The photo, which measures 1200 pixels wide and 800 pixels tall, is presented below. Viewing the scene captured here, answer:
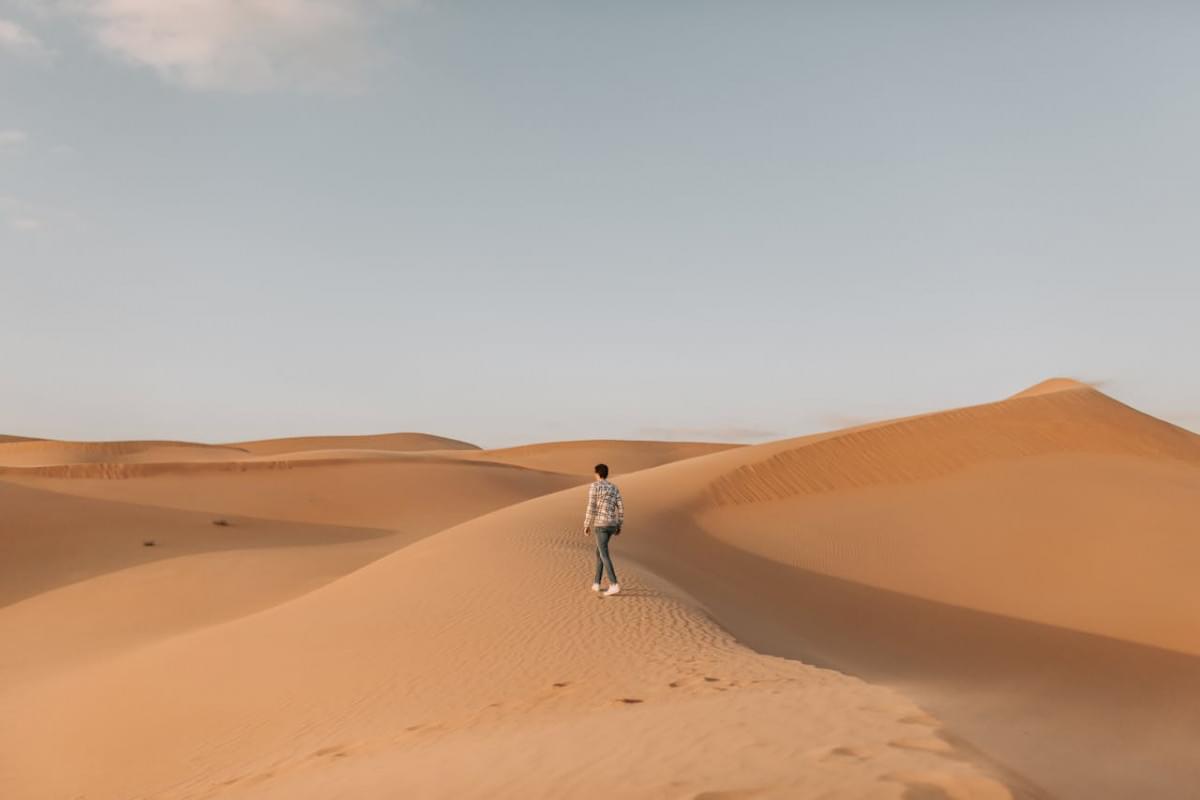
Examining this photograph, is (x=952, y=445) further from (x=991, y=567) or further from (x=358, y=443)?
(x=358, y=443)

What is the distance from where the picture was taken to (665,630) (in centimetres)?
1098

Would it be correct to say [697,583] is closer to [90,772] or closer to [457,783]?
[90,772]

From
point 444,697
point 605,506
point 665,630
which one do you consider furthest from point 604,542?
point 444,697

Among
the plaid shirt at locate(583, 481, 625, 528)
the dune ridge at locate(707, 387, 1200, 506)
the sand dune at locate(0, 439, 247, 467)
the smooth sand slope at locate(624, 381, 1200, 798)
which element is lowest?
the smooth sand slope at locate(624, 381, 1200, 798)

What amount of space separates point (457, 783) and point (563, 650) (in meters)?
4.56

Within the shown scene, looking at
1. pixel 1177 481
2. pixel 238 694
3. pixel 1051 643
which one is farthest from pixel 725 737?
pixel 1177 481

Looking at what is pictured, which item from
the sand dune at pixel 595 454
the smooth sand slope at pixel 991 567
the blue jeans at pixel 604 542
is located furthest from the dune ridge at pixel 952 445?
the sand dune at pixel 595 454

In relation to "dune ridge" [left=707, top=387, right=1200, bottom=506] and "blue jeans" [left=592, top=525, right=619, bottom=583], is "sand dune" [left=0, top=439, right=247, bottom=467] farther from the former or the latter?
"blue jeans" [left=592, top=525, right=619, bottom=583]

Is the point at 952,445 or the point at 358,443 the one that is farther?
the point at 358,443

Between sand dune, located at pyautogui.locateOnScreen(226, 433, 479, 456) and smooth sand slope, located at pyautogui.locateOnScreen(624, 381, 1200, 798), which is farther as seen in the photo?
sand dune, located at pyautogui.locateOnScreen(226, 433, 479, 456)

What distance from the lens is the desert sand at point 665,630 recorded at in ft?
20.5

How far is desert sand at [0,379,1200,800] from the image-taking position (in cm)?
624

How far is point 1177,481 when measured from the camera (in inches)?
900

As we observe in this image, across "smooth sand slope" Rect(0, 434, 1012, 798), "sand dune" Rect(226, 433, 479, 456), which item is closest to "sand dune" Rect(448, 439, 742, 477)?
"sand dune" Rect(226, 433, 479, 456)
